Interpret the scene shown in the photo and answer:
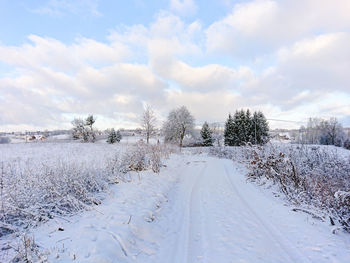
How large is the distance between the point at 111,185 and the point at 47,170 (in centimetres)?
219

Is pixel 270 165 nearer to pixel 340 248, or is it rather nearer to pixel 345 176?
pixel 345 176

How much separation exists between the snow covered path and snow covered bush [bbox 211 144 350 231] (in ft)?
1.78


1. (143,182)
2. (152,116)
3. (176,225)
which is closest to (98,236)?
(176,225)

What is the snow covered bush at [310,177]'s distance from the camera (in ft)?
13.3

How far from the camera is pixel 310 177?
676cm

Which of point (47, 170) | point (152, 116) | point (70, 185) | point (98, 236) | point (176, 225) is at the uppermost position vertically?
point (152, 116)

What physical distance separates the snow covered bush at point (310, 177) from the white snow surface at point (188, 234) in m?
0.49

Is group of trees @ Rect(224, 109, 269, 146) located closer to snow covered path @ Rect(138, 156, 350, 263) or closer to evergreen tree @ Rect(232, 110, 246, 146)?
evergreen tree @ Rect(232, 110, 246, 146)

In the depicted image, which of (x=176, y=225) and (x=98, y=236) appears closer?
(x=98, y=236)

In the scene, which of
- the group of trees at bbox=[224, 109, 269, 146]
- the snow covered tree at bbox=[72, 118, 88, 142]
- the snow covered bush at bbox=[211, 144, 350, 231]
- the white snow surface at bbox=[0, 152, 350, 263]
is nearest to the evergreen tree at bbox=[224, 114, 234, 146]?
the group of trees at bbox=[224, 109, 269, 146]

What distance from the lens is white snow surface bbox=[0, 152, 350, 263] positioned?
2.90 m

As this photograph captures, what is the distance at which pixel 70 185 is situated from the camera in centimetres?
505

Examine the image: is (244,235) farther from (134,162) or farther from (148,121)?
(148,121)

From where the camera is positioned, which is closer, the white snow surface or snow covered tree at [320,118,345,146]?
the white snow surface
